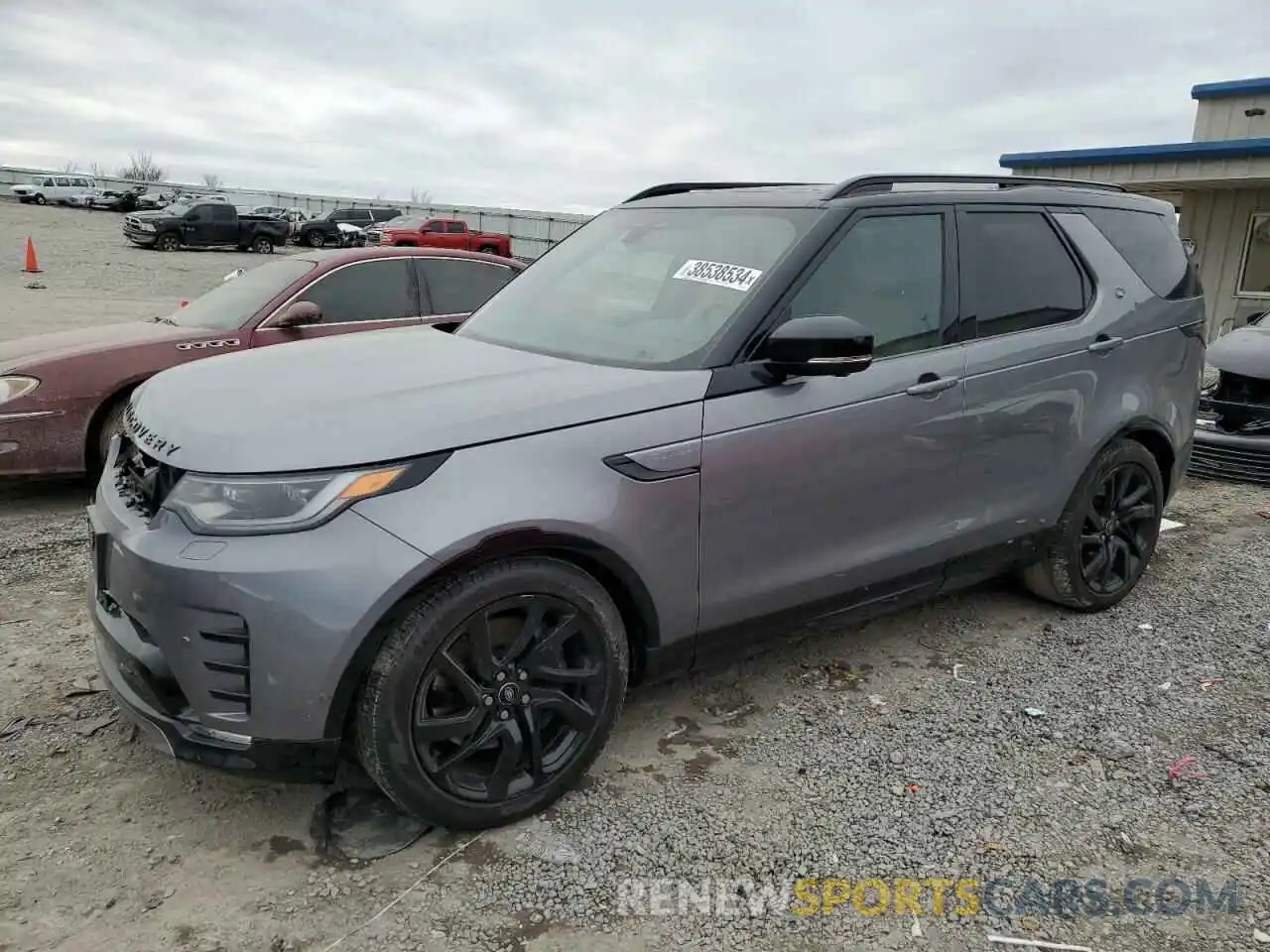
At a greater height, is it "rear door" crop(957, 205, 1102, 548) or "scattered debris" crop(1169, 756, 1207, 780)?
"rear door" crop(957, 205, 1102, 548)

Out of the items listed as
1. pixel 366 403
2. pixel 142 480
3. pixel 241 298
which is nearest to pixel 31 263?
pixel 241 298

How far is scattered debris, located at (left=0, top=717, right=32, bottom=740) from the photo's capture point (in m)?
3.22

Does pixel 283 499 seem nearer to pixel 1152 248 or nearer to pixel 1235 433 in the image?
pixel 1152 248

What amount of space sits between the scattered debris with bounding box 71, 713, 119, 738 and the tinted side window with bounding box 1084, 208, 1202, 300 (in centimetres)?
441

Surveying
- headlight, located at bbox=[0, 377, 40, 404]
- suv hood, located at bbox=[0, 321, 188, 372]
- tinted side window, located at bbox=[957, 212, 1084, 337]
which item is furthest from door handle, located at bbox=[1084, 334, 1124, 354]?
headlight, located at bbox=[0, 377, 40, 404]

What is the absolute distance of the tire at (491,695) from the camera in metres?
2.53

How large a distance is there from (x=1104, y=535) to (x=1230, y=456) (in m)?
3.27

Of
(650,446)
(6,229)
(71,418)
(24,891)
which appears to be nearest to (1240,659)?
(650,446)

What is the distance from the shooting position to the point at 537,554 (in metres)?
2.71

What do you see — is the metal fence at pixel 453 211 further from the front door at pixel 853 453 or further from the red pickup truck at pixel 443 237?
the front door at pixel 853 453

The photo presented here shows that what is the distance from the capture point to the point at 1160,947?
243 centimetres

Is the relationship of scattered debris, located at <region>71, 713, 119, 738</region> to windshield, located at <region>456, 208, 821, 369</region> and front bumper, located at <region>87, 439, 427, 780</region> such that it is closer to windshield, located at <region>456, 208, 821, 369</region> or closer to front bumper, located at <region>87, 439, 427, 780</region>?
front bumper, located at <region>87, 439, 427, 780</region>

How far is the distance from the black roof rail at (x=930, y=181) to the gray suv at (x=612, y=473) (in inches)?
0.8

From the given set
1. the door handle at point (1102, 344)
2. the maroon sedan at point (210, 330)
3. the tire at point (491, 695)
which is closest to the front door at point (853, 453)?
the tire at point (491, 695)
